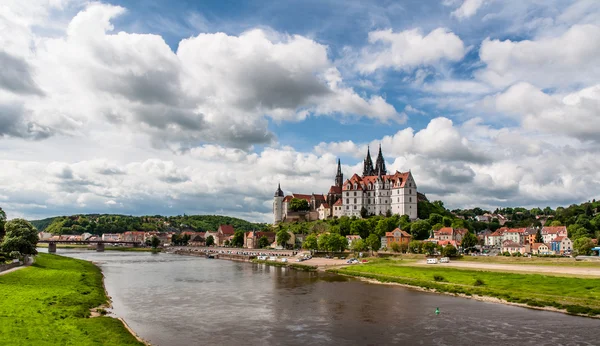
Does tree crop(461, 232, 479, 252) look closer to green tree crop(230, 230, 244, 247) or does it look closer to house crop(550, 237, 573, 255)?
house crop(550, 237, 573, 255)

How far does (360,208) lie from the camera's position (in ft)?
465

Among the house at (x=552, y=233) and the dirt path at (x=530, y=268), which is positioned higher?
the house at (x=552, y=233)

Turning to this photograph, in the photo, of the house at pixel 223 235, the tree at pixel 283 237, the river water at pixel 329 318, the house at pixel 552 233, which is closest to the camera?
the river water at pixel 329 318

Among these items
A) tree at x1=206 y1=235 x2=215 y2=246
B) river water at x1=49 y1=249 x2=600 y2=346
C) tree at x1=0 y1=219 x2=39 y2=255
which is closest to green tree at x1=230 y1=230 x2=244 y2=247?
tree at x1=206 y1=235 x2=215 y2=246

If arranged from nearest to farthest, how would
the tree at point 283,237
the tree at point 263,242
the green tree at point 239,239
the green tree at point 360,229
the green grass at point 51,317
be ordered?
the green grass at point 51,317 → the green tree at point 360,229 → the tree at point 283,237 → the tree at point 263,242 → the green tree at point 239,239

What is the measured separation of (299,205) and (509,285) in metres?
110

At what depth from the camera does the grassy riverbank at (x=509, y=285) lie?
3988cm

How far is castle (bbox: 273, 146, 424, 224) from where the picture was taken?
5202 inches

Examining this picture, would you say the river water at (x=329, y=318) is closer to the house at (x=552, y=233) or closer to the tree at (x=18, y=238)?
the tree at (x=18, y=238)

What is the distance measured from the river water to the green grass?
7.48 feet

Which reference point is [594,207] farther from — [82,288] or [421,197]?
[82,288]

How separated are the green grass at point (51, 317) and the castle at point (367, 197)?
101 metres

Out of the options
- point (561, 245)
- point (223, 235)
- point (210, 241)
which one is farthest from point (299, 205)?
point (561, 245)

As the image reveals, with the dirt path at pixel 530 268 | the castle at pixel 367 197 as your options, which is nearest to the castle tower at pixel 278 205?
the castle at pixel 367 197
